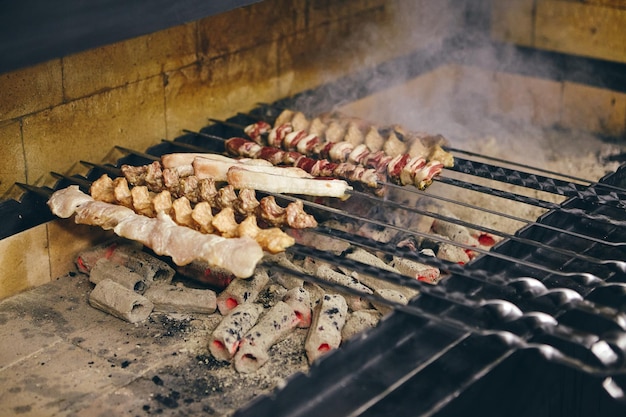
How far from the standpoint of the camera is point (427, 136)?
6.08m

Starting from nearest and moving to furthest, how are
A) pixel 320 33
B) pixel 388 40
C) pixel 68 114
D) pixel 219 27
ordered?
1. pixel 68 114
2. pixel 219 27
3. pixel 320 33
4. pixel 388 40

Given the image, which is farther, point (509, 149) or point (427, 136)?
point (509, 149)

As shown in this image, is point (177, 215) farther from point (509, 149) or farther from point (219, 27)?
point (509, 149)

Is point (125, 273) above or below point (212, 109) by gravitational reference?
below

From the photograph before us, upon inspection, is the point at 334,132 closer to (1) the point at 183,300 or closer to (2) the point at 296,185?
(2) the point at 296,185

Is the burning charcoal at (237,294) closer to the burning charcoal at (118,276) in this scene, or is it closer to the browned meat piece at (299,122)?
the burning charcoal at (118,276)

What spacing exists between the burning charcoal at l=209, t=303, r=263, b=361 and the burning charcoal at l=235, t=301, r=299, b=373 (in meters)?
0.04

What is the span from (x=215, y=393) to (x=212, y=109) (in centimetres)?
319

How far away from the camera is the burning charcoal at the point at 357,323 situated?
15.5 ft

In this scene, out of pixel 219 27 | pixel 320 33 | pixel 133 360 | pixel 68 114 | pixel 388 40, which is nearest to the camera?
pixel 133 360

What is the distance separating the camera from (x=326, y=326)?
4641 millimetres

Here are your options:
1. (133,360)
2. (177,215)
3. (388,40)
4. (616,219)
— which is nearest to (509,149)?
(388,40)

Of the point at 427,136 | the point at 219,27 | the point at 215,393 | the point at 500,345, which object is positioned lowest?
the point at 215,393


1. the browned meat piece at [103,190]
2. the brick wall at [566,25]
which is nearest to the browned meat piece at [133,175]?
the browned meat piece at [103,190]
